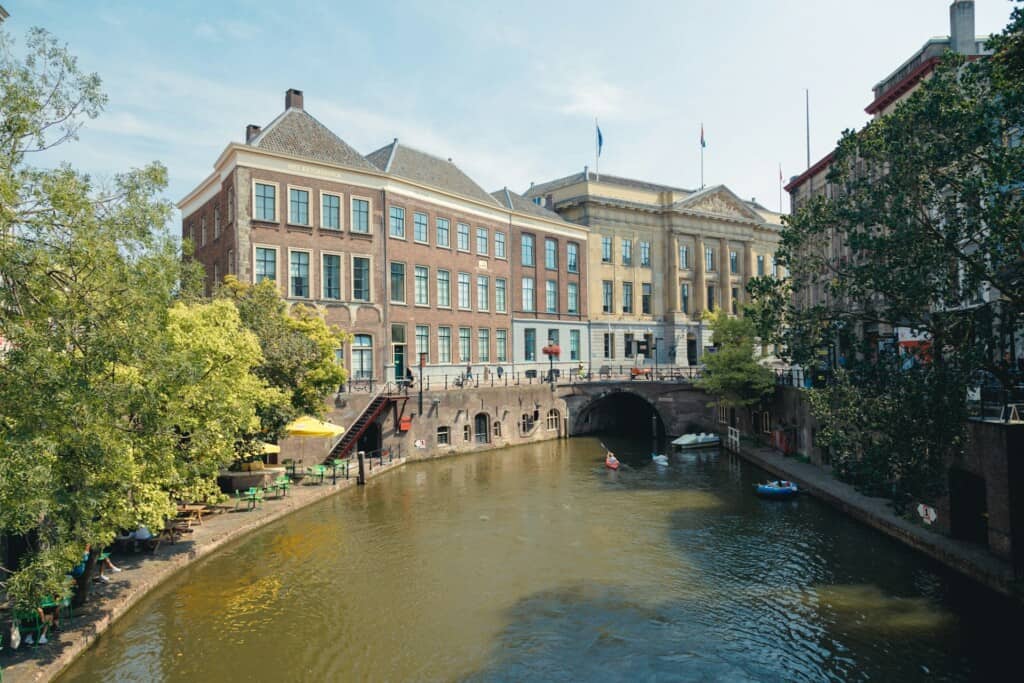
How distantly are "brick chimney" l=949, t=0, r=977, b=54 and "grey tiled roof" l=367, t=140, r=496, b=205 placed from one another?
2978cm

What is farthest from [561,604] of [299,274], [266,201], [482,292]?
[482,292]

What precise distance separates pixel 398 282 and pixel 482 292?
28.7ft

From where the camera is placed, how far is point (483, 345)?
167 feet

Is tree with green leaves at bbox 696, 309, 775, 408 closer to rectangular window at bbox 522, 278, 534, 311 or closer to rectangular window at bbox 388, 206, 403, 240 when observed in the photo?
rectangular window at bbox 522, 278, 534, 311

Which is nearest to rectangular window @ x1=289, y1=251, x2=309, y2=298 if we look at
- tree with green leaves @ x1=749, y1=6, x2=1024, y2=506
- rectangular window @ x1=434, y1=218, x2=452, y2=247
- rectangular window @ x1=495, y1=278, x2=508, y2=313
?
rectangular window @ x1=434, y1=218, x2=452, y2=247

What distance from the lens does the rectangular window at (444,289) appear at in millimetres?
47000

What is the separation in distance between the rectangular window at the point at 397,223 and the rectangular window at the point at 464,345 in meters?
8.34

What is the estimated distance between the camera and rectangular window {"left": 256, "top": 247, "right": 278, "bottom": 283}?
1503 inches

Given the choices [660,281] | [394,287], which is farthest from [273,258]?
[660,281]

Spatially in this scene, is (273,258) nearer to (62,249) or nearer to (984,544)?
(62,249)

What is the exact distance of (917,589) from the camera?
19047 mm

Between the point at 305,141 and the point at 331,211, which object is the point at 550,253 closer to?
the point at 331,211

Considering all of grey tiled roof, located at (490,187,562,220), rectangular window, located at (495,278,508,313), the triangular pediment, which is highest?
the triangular pediment

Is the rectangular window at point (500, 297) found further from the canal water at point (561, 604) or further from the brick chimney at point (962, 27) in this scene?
the brick chimney at point (962, 27)
